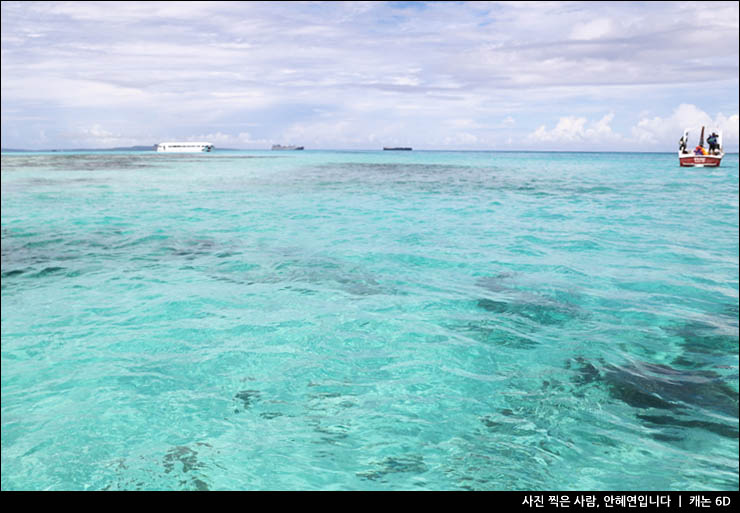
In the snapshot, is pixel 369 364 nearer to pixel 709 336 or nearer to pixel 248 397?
pixel 248 397

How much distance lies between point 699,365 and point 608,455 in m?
3.07

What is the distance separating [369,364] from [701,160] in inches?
2684

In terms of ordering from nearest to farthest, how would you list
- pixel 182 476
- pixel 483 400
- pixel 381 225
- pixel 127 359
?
pixel 182 476 < pixel 483 400 < pixel 127 359 < pixel 381 225

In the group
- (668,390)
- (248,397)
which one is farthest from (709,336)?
(248,397)

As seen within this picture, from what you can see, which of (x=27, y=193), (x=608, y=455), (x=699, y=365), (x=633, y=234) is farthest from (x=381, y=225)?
(x=27, y=193)

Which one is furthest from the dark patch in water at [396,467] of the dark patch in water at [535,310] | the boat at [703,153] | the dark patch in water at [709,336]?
the boat at [703,153]

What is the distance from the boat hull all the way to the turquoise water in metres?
52.4

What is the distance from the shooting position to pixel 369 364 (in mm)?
7348

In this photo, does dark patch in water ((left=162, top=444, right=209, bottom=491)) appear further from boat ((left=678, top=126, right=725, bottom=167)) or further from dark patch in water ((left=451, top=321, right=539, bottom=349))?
boat ((left=678, top=126, right=725, bottom=167))

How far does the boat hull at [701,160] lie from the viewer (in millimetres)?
58594

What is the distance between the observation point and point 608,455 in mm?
5148

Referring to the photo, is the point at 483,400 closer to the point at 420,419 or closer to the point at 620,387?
the point at 420,419

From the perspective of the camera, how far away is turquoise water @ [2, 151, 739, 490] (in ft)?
16.6

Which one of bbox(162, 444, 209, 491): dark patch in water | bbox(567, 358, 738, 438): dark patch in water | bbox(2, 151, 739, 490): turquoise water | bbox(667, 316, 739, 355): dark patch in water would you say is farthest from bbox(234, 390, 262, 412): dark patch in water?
bbox(667, 316, 739, 355): dark patch in water
